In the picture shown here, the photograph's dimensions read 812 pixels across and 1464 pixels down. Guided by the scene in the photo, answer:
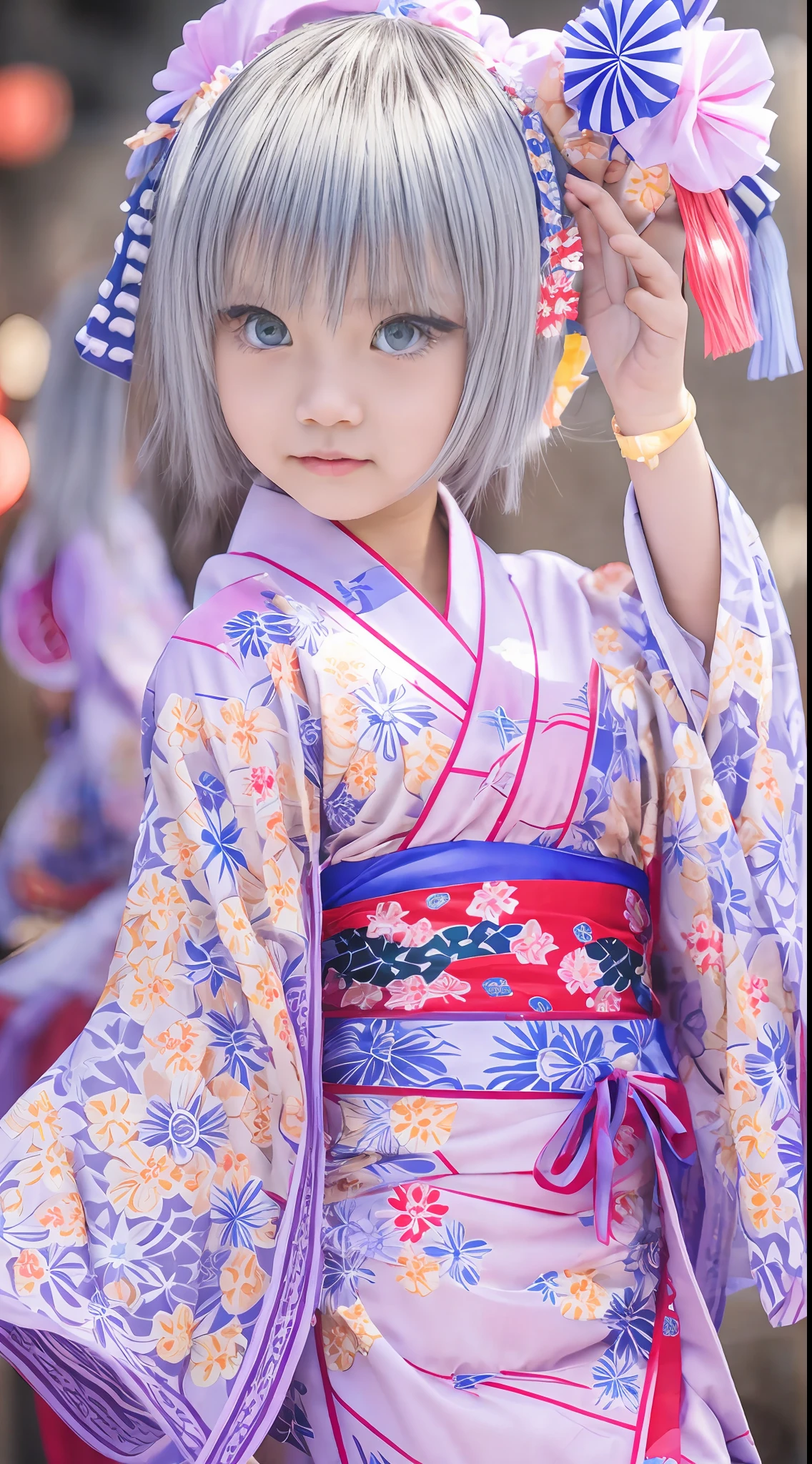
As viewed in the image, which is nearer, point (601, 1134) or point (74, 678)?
point (601, 1134)

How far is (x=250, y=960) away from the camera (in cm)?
86

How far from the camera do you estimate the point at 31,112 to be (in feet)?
4.15

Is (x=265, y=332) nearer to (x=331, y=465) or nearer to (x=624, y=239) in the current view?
(x=331, y=465)

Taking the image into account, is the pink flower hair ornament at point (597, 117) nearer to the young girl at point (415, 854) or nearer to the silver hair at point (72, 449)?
the young girl at point (415, 854)

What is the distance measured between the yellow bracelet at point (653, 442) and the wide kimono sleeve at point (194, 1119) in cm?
28

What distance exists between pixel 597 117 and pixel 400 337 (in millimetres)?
191

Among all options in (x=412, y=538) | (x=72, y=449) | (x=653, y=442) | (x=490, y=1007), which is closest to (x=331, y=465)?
(x=412, y=538)

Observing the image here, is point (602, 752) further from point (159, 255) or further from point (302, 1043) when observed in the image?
point (159, 255)

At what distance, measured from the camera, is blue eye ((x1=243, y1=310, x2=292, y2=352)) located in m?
0.88

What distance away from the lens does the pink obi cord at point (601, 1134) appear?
86cm

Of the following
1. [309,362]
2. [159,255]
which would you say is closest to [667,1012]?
[309,362]

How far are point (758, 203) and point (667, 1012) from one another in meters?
0.58

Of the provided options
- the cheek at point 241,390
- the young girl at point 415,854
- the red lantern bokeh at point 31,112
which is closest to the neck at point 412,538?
the young girl at point 415,854

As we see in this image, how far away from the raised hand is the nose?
0.69ft
